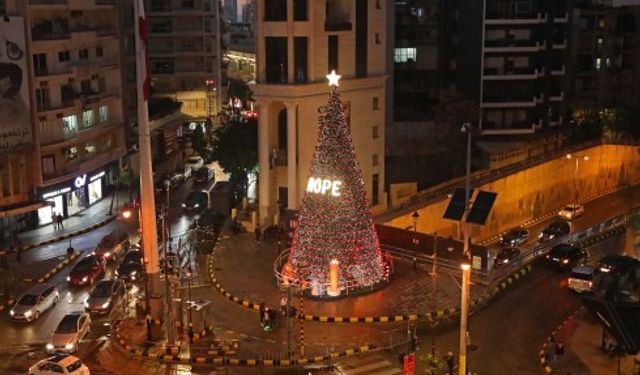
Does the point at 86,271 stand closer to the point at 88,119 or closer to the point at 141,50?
the point at 141,50

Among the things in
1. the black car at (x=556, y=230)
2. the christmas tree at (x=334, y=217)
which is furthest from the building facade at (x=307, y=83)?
the black car at (x=556, y=230)

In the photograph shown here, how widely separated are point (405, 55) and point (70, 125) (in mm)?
35167

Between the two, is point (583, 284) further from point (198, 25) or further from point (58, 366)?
point (198, 25)

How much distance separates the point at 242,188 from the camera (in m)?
72.2

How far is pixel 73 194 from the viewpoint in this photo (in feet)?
220

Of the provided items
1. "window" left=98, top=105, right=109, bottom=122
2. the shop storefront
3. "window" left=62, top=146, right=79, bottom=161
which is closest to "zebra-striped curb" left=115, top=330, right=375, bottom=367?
the shop storefront

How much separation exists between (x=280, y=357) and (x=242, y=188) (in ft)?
116

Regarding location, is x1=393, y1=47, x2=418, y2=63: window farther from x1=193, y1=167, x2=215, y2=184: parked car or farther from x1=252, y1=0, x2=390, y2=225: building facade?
x1=252, y1=0, x2=390, y2=225: building facade

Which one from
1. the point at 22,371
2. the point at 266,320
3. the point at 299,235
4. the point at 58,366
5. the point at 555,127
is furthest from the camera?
the point at 555,127

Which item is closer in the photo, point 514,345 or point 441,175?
point 514,345

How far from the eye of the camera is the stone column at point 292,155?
186 ft

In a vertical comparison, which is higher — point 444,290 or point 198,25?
point 198,25

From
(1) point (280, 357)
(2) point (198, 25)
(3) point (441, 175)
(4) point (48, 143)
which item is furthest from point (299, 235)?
(2) point (198, 25)

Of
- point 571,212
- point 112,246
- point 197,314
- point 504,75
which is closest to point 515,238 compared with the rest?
point 571,212
